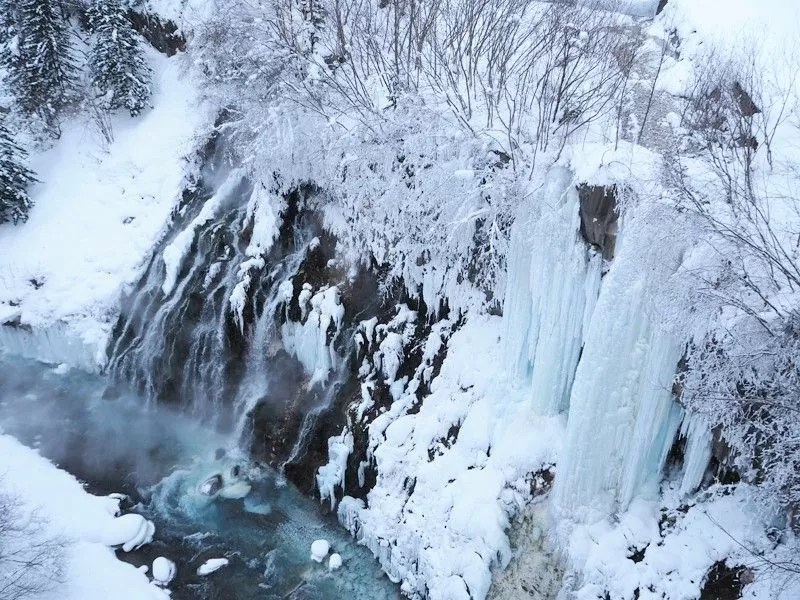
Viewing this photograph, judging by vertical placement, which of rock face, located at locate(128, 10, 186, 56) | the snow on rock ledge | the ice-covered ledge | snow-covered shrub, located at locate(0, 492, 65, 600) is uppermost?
rock face, located at locate(128, 10, 186, 56)

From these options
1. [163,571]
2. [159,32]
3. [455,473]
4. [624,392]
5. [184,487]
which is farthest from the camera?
[159,32]

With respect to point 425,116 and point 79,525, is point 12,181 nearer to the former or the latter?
point 79,525

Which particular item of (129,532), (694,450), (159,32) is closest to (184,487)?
(129,532)

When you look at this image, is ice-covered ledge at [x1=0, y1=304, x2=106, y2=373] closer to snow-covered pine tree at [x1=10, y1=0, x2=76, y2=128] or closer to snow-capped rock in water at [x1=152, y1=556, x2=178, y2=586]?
snow-capped rock in water at [x1=152, y1=556, x2=178, y2=586]

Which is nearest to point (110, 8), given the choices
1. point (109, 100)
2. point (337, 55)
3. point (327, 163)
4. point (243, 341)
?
point (109, 100)

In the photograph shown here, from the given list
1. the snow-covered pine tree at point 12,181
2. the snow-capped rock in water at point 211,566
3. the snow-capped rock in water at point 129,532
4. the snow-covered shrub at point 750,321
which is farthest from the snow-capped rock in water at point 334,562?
the snow-covered pine tree at point 12,181

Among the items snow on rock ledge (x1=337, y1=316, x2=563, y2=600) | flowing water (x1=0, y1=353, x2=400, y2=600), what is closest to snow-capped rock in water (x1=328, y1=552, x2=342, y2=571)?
flowing water (x1=0, y1=353, x2=400, y2=600)

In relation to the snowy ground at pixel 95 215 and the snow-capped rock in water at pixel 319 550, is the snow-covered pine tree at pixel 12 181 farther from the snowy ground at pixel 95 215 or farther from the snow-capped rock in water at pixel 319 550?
the snow-capped rock in water at pixel 319 550
